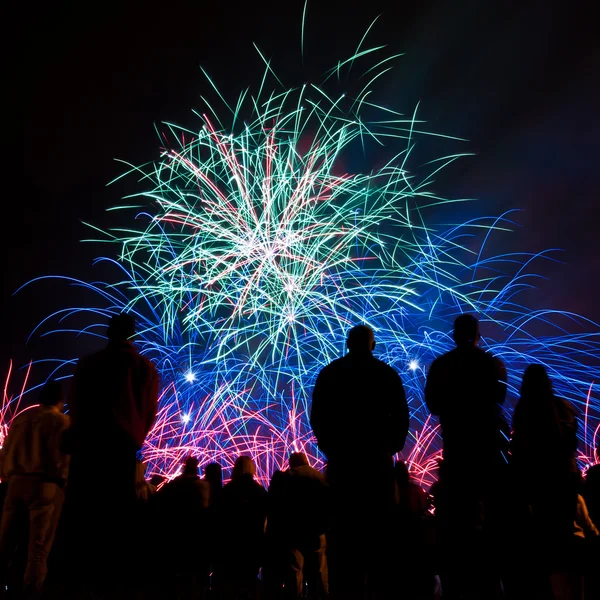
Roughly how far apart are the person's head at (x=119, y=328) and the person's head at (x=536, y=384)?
9.60 ft

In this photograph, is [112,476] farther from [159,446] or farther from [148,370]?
[159,446]

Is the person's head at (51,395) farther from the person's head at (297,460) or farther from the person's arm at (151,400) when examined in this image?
the person's head at (297,460)

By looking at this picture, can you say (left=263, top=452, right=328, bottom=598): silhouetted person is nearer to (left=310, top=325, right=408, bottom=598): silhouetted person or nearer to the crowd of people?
the crowd of people

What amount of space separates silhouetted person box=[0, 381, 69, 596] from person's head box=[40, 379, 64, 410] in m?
0.10

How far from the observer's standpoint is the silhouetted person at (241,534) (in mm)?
5660

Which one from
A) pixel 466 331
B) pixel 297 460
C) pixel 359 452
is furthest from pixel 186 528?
pixel 466 331

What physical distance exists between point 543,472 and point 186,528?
3.32 metres

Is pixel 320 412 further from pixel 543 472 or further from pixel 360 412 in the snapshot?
pixel 543 472

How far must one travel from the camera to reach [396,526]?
3.67 m

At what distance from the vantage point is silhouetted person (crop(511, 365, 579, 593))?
12.3ft

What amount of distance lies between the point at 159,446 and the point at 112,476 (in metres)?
11.0

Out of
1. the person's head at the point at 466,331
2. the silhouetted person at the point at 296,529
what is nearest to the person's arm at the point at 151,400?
the silhouetted person at the point at 296,529

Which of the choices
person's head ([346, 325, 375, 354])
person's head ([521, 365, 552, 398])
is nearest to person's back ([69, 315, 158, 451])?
person's head ([346, 325, 375, 354])

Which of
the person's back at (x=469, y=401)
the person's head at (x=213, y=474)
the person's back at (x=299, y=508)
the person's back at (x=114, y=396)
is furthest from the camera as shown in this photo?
the person's head at (x=213, y=474)
